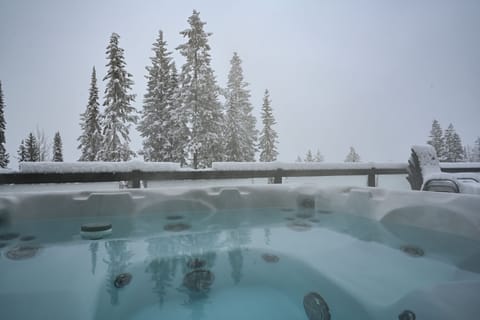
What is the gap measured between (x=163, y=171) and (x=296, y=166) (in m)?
2.70

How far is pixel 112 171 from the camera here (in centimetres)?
369

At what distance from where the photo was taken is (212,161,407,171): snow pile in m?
4.57

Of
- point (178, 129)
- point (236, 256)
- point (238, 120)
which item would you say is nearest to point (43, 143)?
point (178, 129)

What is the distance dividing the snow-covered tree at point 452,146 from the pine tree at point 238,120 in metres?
18.2

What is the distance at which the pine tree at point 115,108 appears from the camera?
11.6 metres

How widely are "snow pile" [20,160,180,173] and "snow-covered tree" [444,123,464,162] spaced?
2538 cm

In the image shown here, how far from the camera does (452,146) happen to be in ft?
66.7

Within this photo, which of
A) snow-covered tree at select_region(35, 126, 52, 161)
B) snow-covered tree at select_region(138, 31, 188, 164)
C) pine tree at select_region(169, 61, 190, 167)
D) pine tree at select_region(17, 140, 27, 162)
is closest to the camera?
pine tree at select_region(169, 61, 190, 167)

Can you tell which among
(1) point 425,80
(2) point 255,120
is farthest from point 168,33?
(2) point 255,120

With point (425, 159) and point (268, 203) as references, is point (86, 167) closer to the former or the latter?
point (268, 203)

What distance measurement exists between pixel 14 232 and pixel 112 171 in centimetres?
150

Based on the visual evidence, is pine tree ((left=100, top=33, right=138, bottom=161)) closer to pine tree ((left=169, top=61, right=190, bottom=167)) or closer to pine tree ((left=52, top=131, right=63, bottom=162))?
pine tree ((left=169, top=61, right=190, bottom=167))

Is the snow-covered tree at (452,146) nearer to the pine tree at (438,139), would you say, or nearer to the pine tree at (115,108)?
the pine tree at (438,139)

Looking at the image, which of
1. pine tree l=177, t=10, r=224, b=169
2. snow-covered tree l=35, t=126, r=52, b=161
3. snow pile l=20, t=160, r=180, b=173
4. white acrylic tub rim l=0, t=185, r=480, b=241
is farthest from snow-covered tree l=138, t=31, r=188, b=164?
snow-covered tree l=35, t=126, r=52, b=161
